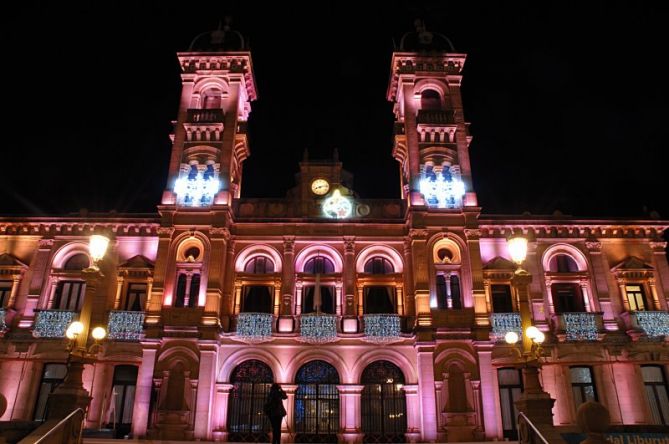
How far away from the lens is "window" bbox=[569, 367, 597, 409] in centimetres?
2686

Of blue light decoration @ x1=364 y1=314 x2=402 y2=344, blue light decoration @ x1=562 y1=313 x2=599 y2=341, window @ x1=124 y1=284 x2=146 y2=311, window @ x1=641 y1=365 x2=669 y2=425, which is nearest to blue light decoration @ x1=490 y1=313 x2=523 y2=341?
blue light decoration @ x1=562 y1=313 x2=599 y2=341

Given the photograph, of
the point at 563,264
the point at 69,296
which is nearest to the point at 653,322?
the point at 563,264

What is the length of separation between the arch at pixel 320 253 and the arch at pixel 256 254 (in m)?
1.03

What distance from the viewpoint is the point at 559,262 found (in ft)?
97.9

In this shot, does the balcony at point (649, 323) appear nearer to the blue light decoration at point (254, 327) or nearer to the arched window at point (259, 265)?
the blue light decoration at point (254, 327)

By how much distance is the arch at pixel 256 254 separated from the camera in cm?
2911

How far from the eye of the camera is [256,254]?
97.0ft

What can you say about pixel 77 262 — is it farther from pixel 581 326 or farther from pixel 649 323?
pixel 649 323

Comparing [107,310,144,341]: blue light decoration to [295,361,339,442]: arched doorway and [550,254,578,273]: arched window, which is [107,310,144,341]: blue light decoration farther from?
[550,254,578,273]: arched window

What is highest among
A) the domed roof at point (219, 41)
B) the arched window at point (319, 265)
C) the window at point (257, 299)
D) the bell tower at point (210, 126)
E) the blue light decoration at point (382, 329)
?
the domed roof at point (219, 41)

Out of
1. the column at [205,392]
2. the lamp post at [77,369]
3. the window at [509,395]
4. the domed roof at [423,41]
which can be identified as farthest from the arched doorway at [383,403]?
the domed roof at [423,41]

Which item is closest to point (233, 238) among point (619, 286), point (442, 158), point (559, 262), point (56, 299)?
point (56, 299)

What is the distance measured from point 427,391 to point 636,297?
511 inches

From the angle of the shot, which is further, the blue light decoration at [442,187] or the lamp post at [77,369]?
the blue light decoration at [442,187]
